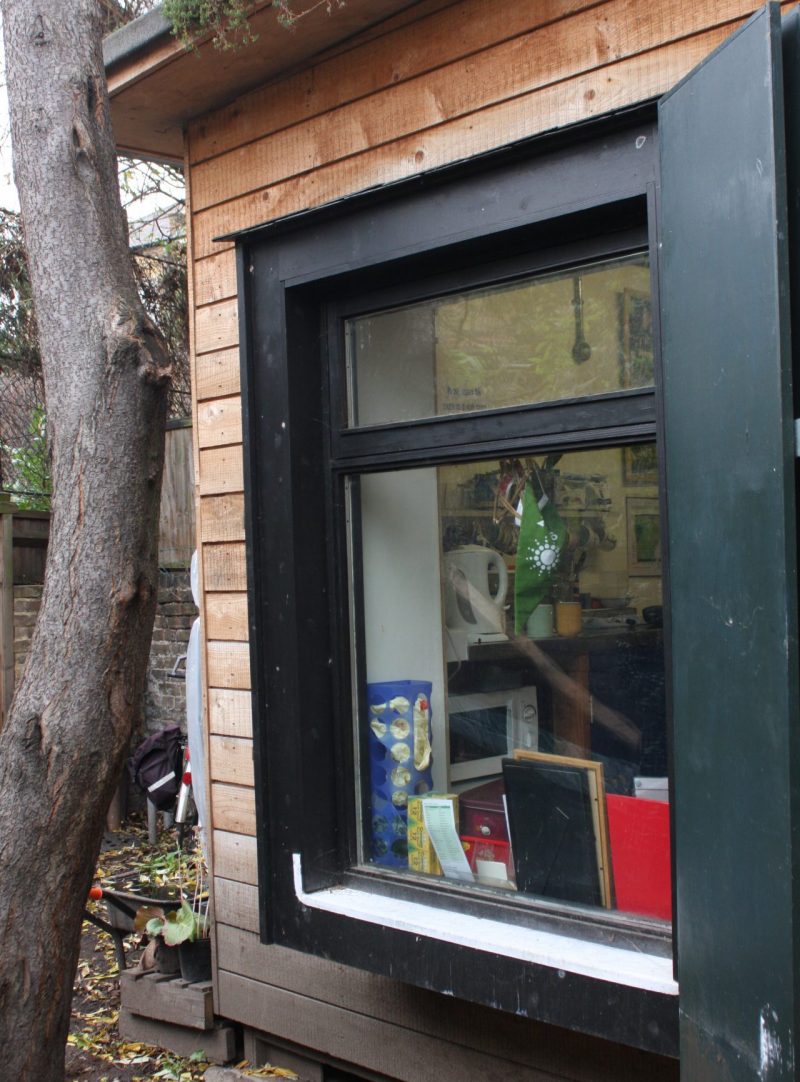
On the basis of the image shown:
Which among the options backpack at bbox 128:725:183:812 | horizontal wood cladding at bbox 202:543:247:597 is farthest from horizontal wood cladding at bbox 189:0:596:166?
backpack at bbox 128:725:183:812

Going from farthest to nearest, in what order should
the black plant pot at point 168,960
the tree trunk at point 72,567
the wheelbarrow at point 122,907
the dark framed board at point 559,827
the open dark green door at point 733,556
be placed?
the wheelbarrow at point 122,907, the black plant pot at point 168,960, the dark framed board at point 559,827, the tree trunk at point 72,567, the open dark green door at point 733,556

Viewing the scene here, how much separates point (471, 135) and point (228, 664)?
6.66 ft

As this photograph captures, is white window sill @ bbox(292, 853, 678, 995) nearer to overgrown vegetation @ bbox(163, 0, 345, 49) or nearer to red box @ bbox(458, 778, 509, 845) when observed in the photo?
red box @ bbox(458, 778, 509, 845)

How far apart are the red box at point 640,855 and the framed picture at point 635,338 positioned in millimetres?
1149

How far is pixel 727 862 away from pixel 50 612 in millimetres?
1697

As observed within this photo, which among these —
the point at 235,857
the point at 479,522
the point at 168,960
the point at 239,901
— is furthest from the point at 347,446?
the point at 168,960

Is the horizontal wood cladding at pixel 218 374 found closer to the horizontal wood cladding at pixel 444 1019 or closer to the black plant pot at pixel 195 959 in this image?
the horizontal wood cladding at pixel 444 1019

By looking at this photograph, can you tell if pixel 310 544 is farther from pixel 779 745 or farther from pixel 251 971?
pixel 779 745

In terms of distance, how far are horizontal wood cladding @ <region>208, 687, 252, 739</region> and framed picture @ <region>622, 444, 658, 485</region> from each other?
5.55 ft

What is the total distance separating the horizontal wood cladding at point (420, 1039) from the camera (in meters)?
3.09

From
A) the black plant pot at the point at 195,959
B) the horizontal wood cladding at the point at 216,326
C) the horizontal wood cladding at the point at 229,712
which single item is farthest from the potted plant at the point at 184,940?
the horizontal wood cladding at the point at 216,326

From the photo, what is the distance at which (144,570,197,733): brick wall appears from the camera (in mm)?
8258

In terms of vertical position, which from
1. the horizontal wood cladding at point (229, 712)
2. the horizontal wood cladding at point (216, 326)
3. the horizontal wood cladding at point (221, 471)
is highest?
the horizontal wood cladding at point (216, 326)

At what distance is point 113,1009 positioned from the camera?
5.05 metres
